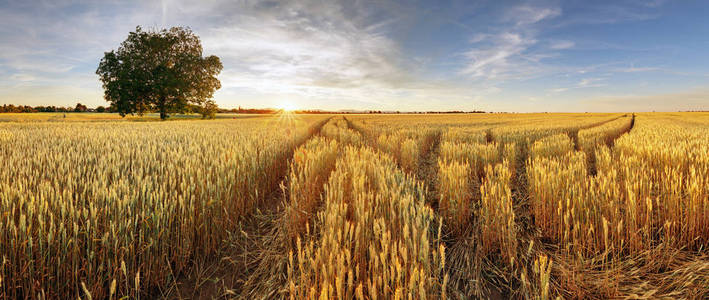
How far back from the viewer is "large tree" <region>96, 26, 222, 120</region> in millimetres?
27375

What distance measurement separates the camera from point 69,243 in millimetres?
1616

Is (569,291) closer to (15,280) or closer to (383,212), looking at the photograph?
(383,212)

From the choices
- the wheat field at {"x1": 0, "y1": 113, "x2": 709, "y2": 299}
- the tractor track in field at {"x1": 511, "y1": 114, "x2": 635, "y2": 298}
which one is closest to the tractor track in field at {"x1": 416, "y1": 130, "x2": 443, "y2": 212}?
the wheat field at {"x1": 0, "y1": 113, "x2": 709, "y2": 299}

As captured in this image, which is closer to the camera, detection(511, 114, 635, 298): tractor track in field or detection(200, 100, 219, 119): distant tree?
detection(511, 114, 635, 298): tractor track in field

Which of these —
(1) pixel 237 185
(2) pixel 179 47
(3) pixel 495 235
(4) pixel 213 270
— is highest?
(2) pixel 179 47

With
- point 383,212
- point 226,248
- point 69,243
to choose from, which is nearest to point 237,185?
point 226,248

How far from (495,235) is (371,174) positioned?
54.0 inches

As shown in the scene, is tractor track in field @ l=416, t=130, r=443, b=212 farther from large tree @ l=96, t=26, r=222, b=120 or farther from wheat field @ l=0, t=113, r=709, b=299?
large tree @ l=96, t=26, r=222, b=120

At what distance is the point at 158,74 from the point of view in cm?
2856

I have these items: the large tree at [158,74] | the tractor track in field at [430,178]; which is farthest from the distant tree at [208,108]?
the tractor track in field at [430,178]

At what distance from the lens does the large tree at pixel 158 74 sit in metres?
27.4

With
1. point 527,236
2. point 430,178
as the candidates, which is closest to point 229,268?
point 527,236

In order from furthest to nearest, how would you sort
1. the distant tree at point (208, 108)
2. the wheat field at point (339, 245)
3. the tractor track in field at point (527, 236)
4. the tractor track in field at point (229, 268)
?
1. the distant tree at point (208, 108)
2. the tractor track in field at point (527, 236)
3. the tractor track in field at point (229, 268)
4. the wheat field at point (339, 245)

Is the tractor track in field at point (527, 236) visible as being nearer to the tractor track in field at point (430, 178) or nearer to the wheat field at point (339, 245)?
the wheat field at point (339, 245)
